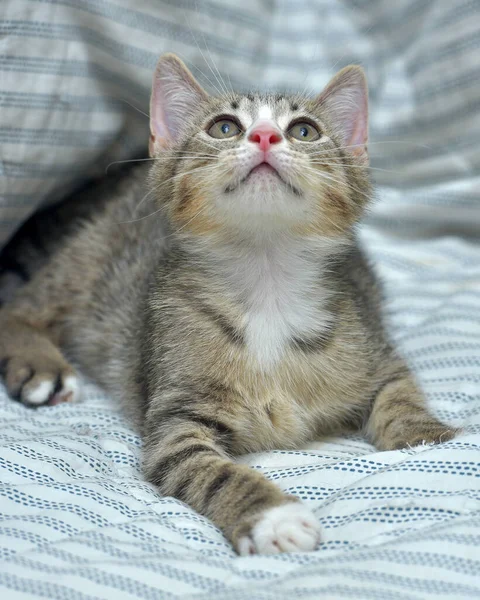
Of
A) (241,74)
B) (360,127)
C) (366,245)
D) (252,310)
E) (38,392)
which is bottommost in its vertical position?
(38,392)

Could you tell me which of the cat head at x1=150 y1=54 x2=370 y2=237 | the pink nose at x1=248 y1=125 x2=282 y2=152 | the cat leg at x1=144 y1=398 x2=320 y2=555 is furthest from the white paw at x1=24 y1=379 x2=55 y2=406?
the pink nose at x1=248 y1=125 x2=282 y2=152

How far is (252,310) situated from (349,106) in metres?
0.55

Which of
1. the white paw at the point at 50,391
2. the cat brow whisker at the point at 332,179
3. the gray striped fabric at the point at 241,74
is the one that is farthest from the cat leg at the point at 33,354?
the cat brow whisker at the point at 332,179

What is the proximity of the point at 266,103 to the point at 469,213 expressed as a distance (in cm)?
116

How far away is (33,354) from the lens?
199 cm

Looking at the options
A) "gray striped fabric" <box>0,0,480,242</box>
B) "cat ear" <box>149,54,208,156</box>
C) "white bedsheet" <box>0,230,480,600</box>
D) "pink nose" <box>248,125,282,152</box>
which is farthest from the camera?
"gray striped fabric" <box>0,0,480,242</box>

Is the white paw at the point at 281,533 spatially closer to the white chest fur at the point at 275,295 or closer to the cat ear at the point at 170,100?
the white chest fur at the point at 275,295

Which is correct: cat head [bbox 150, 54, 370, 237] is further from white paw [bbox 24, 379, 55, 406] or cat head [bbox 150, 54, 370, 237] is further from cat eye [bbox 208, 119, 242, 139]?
white paw [bbox 24, 379, 55, 406]

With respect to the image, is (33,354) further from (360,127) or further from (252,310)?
(360,127)

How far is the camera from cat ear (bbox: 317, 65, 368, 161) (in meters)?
1.75

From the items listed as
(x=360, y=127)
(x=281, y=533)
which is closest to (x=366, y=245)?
(x=360, y=127)

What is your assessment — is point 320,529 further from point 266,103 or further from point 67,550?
point 266,103

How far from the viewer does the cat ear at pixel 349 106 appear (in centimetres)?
175

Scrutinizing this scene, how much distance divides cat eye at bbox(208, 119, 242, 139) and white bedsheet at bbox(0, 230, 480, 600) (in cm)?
66
